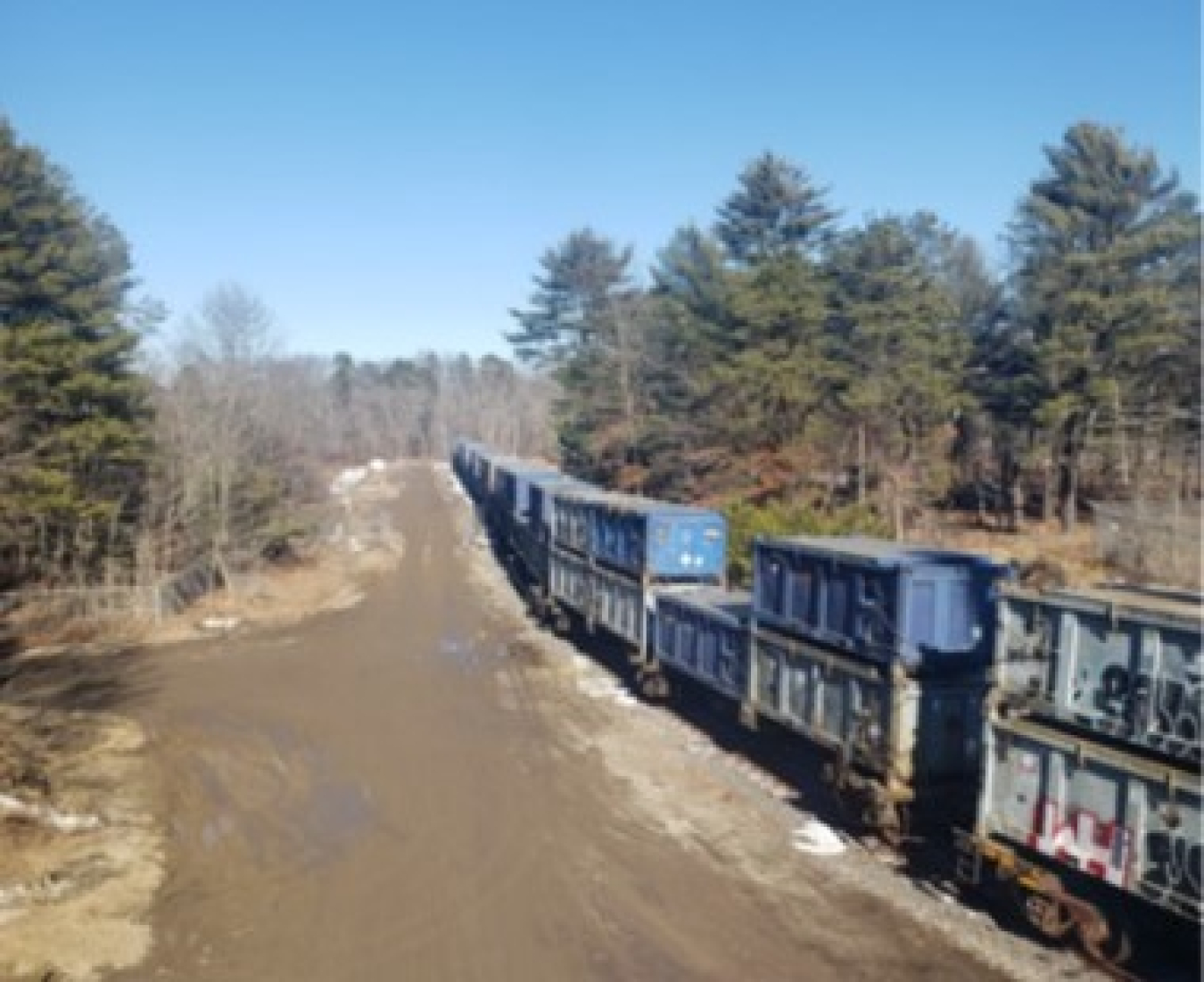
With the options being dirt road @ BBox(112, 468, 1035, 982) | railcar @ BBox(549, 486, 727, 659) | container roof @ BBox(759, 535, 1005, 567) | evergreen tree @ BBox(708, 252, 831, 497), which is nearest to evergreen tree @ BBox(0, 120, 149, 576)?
dirt road @ BBox(112, 468, 1035, 982)

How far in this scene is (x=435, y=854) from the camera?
44.5 ft

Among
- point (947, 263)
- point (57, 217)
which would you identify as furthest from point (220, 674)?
point (947, 263)

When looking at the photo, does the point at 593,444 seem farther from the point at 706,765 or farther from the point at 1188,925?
the point at 1188,925

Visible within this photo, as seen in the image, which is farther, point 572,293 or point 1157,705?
point 572,293

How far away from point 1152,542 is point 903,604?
2373 centimetres

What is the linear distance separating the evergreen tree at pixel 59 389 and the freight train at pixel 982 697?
53.0 feet

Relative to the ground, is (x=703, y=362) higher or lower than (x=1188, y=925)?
higher

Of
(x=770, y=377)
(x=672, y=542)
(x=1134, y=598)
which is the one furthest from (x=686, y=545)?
(x=770, y=377)

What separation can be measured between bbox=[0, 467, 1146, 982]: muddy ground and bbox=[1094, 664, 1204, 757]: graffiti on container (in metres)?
2.47

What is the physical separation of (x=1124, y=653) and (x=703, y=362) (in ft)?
108

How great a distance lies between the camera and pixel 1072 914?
34.7ft

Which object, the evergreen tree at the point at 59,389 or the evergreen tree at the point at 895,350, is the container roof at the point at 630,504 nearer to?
the evergreen tree at the point at 59,389

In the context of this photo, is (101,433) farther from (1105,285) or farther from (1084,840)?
(1105,285)

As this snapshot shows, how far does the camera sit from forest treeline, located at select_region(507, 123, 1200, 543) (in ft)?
130
